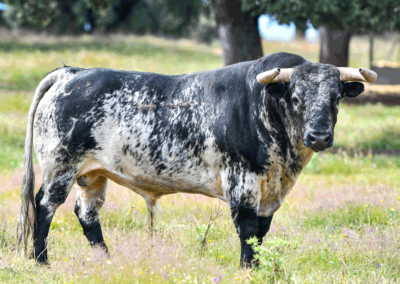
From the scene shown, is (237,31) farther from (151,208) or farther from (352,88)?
(352,88)

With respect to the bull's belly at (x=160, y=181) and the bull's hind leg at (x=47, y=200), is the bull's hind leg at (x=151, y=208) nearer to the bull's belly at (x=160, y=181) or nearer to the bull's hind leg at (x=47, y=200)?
the bull's belly at (x=160, y=181)

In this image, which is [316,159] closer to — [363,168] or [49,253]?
[363,168]

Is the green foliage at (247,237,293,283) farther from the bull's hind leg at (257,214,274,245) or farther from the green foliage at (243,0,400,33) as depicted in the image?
the green foliage at (243,0,400,33)

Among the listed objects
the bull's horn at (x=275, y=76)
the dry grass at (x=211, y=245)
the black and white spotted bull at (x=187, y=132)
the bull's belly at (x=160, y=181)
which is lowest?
the dry grass at (x=211, y=245)

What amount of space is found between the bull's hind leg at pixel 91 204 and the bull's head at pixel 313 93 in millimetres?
2215

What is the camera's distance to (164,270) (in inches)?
156

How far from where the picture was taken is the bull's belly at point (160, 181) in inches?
189

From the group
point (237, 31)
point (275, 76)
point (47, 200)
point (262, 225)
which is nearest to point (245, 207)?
point (262, 225)

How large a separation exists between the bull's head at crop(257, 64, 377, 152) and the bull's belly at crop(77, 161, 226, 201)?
997 millimetres

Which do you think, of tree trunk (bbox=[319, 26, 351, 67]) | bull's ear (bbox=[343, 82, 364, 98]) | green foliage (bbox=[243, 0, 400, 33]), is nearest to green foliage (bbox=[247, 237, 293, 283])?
bull's ear (bbox=[343, 82, 364, 98])

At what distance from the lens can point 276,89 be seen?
4.54 m

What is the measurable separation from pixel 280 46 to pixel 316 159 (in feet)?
88.5

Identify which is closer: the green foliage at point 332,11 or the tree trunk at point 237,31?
the green foliage at point 332,11

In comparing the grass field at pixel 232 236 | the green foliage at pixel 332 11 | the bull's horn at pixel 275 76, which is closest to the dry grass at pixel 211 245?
the grass field at pixel 232 236
